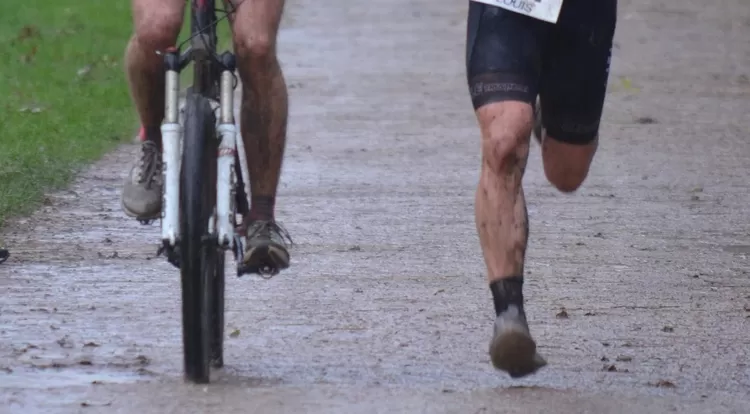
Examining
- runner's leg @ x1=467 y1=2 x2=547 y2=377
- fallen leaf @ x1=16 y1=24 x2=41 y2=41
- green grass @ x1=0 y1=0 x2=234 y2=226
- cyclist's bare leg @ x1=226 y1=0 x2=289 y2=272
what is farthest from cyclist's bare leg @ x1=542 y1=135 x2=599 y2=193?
fallen leaf @ x1=16 y1=24 x2=41 y2=41

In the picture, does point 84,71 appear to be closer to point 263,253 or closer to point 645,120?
point 645,120

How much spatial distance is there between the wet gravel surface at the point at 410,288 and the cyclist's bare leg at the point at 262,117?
430 millimetres

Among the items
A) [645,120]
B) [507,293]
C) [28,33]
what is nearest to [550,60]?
[507,293]

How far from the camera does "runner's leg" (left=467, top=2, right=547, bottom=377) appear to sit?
16.3 ft

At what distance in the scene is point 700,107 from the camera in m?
12.6

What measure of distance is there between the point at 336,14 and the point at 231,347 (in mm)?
13521

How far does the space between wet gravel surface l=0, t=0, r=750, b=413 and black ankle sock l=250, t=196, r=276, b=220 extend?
507 mm

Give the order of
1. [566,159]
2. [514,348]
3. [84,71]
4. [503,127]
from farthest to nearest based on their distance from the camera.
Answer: [84,71], [566,159], [503,127], [514,348]

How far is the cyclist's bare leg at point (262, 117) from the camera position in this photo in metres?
5.26

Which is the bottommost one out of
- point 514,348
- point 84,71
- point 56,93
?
point 84,71

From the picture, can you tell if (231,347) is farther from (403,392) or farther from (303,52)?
(303,52)

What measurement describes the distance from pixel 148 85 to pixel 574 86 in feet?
4.70

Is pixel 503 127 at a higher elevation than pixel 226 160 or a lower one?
higher

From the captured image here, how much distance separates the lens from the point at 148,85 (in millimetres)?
5406
